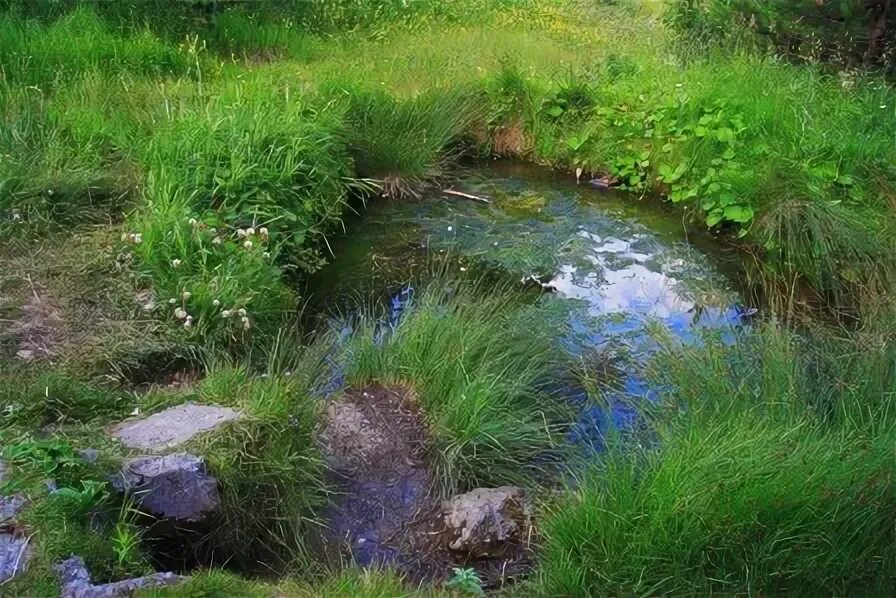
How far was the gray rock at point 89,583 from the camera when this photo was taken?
2587mm

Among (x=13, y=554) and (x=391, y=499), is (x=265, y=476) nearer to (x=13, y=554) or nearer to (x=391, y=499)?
(x=391, y=499)

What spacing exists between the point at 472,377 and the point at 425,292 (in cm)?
93

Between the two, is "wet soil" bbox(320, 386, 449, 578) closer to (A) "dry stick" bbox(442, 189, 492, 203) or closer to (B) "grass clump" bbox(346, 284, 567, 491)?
(B) "grass clump" bbox(346, 284, 567, 491)

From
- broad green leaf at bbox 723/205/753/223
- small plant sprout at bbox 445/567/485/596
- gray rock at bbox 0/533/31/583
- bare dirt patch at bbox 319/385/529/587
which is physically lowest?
bare dirt patch at bbox 319/385/529/587

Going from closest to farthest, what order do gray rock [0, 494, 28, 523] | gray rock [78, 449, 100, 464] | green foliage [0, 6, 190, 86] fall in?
1. gray rock [0, 494, 28, 523]
2. gray rock [78, 449, 100, 464]
3. green foliage [0, 6, 190, 86]

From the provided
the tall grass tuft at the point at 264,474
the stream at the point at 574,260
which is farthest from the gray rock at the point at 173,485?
the stream at the point at 574,260

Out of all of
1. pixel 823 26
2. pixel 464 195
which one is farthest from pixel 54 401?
pixel 823 26

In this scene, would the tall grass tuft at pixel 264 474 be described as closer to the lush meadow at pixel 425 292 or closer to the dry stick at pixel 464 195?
the lush meadow at pixel 425 292

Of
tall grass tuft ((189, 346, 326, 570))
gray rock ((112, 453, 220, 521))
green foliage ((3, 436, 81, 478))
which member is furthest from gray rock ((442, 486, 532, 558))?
green foliage ((3, 436, 81, 478))

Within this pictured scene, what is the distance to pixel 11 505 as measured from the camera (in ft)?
9.27

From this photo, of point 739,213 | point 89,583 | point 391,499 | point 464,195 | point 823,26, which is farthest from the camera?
point 823,26

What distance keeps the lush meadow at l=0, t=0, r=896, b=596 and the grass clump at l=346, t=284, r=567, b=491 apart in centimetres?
1

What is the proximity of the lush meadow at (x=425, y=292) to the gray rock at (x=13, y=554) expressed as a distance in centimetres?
4

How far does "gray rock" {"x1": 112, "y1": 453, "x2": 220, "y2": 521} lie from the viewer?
3158 mm
